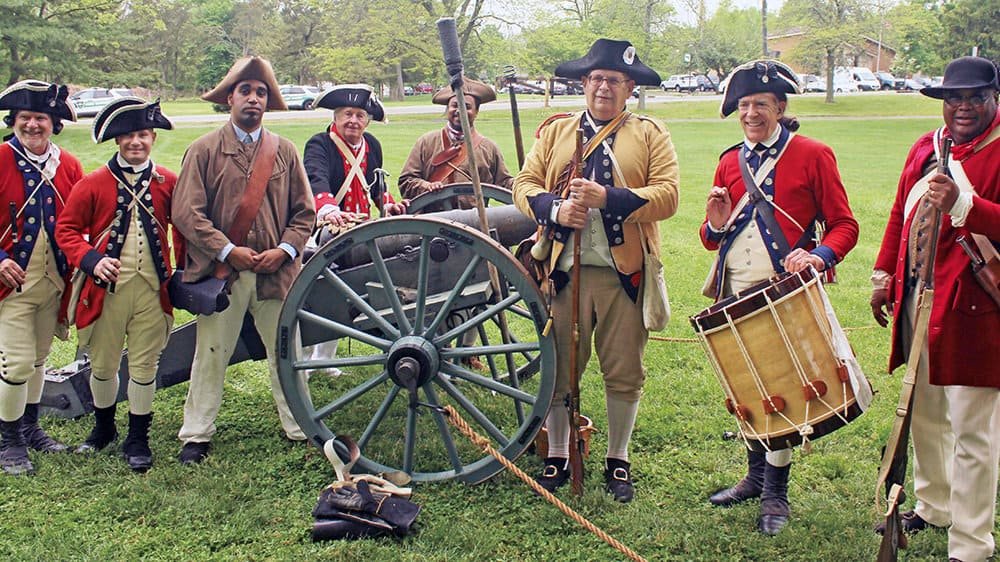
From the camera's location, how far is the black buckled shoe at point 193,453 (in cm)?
434

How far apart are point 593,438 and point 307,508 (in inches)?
57.0

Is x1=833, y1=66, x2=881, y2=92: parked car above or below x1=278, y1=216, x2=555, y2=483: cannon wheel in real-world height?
above

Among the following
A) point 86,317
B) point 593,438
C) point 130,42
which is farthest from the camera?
point 130,42

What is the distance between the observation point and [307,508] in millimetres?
3916

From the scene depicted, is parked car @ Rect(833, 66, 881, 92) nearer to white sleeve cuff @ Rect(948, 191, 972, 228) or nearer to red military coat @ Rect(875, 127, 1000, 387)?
red military coat @ Rect(875, 127, 1000, 387)

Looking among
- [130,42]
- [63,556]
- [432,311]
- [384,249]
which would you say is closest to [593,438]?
[432,311]

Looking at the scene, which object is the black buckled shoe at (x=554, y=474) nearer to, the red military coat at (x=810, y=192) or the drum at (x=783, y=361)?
the drum at (x=783, y=361)

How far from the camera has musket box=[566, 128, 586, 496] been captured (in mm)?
3586

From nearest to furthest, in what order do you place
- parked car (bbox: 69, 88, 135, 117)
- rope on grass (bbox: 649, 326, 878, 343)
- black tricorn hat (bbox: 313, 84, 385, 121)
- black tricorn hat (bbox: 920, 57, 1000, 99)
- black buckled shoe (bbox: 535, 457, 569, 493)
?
black tricorn hat (bbox: 920, 57, 1000, 99) < black buckled shoe (bbox: 535, 457, 569, 493) < black tricorn hat (bbox: 313, 84, 385, 121) < rope on grass (bbox: 649, 326, 878, 343) < parked car (bbox: 69, 88, 135, 117)

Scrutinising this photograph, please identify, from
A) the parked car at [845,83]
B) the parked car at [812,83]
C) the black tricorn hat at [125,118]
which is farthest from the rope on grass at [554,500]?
the parked car at [845,83]

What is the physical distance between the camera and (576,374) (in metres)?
3.77

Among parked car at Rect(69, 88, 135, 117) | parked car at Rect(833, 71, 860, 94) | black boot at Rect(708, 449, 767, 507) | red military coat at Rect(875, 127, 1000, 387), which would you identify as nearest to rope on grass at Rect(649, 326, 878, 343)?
black boot at Rect(708, 449, 767, 507)

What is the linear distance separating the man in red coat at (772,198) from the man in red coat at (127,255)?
2466mm

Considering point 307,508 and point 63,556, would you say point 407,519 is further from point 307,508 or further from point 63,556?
point 63,556
